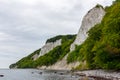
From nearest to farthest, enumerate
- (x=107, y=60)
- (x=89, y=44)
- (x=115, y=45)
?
(x=115, y=45) < (x=107, y=60) < (x=89, y=44)

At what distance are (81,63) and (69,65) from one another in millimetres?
34952

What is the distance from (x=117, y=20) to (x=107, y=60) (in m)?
10.4

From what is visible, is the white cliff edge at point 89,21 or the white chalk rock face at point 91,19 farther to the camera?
the white chalk rock face at point 91,19

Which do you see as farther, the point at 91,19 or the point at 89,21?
the point at 89,21

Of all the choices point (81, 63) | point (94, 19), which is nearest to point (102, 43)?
point (81, 63)

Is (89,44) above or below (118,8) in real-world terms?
below

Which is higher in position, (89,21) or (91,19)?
(91,19)

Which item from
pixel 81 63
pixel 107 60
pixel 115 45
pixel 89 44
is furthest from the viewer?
pixel 81 63

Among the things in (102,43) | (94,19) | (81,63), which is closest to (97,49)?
(102,43)

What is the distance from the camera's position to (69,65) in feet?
588

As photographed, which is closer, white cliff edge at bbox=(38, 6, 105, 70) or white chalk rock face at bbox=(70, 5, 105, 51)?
white cliff edge at bbox=(38, 6, 105, 70)

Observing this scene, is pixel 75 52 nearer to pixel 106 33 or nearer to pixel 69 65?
pixel 69 65

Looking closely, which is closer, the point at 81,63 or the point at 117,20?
the point at 117,20

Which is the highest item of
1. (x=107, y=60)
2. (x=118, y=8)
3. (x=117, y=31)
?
(x=118, y=8)
